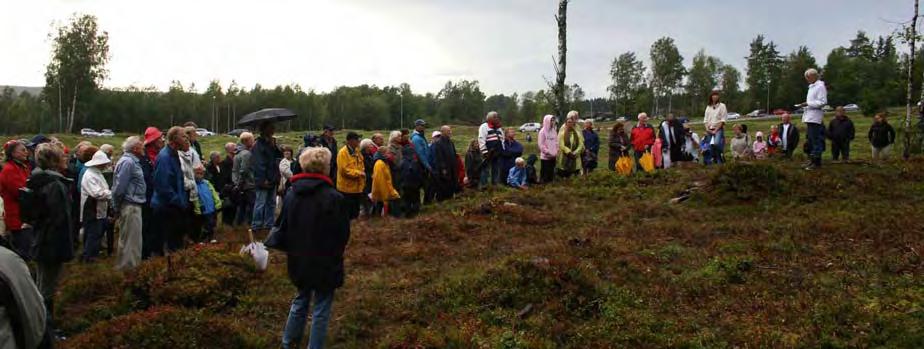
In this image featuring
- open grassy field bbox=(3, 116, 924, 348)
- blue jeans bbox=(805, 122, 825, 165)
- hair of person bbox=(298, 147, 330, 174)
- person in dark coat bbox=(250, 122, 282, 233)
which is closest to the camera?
Answer: hair of person bbox=(298, 147, 330, 174)

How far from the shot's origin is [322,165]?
230 inches

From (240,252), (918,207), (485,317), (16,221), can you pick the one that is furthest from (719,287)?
(16,221)

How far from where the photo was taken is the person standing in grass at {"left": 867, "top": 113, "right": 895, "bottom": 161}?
1692 cm

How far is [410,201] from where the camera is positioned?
12906 mm

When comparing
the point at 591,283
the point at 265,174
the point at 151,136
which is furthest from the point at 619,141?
the point at 151,136

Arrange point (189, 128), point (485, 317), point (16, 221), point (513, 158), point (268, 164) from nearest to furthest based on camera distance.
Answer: point (485, 317) → point (16, 221) → point (268, 164) → point (189, 128) → point (513, 158)

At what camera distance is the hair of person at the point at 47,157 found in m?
6.79

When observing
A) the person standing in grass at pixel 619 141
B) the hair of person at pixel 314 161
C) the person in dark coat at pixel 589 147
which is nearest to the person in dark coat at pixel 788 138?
the person standing in grass at pixel 619 141

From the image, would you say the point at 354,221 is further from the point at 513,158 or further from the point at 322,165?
the point at 322,165

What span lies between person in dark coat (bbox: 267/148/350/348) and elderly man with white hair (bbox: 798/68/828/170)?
10286mm

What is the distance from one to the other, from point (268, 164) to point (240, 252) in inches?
90.3

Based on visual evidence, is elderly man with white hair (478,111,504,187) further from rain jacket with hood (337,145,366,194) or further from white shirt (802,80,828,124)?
white shirt (802,80,828,124)

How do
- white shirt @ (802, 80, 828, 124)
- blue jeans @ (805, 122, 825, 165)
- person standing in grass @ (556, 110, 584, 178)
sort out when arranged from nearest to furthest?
white shirt @ (802, 80, 828, 124)
blue jeans @ (805, 122, 825, 165)
person standing in grass @ (556, 110, 584, 178)

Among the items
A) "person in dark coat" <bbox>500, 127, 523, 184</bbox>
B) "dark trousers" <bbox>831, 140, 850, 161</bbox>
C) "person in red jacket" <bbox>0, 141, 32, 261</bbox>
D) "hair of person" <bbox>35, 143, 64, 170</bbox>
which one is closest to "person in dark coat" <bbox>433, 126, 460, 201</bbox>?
"person in dark coat" <bbox>500, 127, 523, 184</bbox>
